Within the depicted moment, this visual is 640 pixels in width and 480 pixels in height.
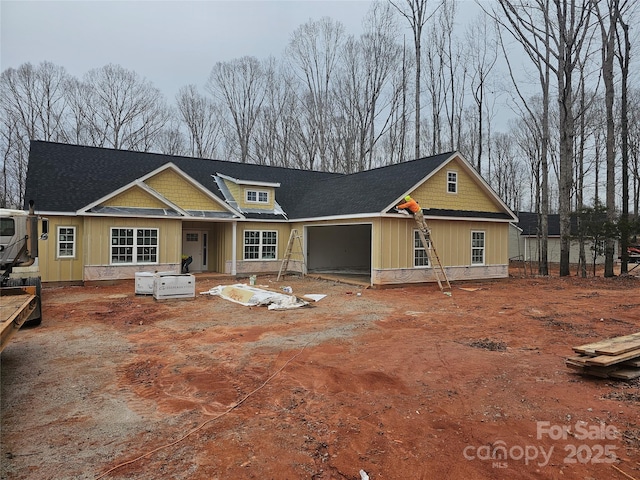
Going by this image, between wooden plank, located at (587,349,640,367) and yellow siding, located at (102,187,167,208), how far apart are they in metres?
15.2

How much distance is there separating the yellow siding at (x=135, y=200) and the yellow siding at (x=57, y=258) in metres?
1.42

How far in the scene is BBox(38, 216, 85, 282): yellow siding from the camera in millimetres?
14578

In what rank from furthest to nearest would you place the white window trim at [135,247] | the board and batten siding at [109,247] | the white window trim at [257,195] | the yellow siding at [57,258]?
the white window trim at [257,195] < the white window trim at [135,247] < the board and batten siding at [109,247] < the yellow siding at [57,258]

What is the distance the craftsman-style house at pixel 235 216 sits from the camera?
49.2 ft

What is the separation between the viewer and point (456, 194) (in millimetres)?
17281

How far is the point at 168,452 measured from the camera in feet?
11.7

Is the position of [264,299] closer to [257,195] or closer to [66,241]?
[66,241]

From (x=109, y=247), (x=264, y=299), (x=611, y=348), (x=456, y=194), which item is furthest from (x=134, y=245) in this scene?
(x=611, y=348)

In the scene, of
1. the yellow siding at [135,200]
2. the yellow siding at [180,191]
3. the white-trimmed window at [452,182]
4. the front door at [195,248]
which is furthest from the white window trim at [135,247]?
the white-trimmed window at [452,182]

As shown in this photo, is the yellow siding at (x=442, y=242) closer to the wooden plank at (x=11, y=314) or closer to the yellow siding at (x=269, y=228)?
the yellow siding at (x=269, y=228)

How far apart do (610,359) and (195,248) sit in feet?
57.1

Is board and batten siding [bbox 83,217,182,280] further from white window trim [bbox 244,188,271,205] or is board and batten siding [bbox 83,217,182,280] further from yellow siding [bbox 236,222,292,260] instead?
white window trim [bbox 244,188,271,205]

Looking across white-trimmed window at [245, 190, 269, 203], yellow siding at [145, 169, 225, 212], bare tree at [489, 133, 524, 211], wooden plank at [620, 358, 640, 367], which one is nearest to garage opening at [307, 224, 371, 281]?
white-trimmed window at [245, 190, 269, 203]

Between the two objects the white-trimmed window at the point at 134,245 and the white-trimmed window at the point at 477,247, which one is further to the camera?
the white-trimmed window at the point at 477,247
